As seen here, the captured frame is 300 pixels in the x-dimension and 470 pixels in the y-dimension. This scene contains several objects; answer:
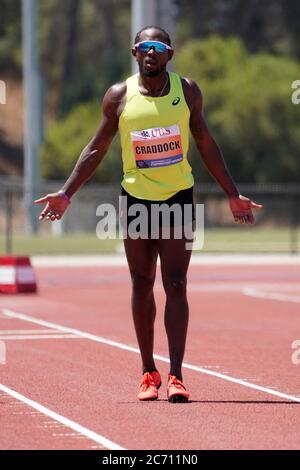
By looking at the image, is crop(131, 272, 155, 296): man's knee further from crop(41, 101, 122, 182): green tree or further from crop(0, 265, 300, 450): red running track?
crop(41, 101, 122, 182): green tree

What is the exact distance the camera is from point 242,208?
382 inches

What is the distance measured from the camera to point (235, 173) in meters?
61.6

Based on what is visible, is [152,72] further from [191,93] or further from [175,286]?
[175,286]

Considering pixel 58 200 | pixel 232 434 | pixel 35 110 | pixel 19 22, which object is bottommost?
pixel 232 434

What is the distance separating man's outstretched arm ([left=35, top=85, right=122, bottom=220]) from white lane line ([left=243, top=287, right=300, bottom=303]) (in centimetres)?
1066

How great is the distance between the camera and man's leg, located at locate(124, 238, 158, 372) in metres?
9.69

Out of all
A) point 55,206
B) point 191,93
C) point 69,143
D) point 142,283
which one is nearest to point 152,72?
point 191,93

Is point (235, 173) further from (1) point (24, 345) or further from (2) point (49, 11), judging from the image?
(1) point (24, 345)

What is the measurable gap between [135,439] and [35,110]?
1558 inches

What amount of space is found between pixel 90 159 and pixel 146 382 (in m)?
1.61

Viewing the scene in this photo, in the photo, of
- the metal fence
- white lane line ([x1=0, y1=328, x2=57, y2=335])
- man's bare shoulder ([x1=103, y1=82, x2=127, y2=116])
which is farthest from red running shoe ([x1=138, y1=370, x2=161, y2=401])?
the metal fence

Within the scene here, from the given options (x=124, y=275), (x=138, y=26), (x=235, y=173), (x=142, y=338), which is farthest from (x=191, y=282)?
(x=235, y=173)

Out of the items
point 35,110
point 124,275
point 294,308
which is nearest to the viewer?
point 294,308

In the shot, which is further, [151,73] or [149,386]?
[149,386]
